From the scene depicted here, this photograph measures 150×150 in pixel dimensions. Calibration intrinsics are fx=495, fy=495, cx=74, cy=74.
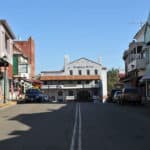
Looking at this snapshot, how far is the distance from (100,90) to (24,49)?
28226 millimetres

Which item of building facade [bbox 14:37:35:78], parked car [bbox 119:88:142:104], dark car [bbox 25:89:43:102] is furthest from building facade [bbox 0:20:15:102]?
building facade [bbox 14:37:35:78]

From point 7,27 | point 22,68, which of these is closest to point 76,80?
point 22,68

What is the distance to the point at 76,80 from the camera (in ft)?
432

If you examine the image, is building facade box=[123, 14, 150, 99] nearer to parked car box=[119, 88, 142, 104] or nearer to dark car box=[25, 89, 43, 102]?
parked car box=[119, 88, 142, 104]

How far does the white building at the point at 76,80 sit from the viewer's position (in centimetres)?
13000

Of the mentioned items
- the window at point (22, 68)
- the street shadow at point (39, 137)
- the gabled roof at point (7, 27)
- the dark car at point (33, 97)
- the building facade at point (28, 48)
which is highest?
the building facade at point (28, 48)

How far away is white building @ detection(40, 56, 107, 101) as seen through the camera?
130000 millimetres

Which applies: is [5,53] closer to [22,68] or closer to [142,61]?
[22,68]

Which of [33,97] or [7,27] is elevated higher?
[7,27]

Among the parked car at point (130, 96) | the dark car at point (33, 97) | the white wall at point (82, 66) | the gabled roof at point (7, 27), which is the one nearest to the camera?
the parked car at point (130, 96)

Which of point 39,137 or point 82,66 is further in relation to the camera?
point 82,66

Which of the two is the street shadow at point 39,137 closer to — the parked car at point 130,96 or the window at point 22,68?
the parked car at point 130,96

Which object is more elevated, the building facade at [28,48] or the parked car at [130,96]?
the building facade at [28,48]

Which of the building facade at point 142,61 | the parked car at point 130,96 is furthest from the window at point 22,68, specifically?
the parked car at point 130,96
